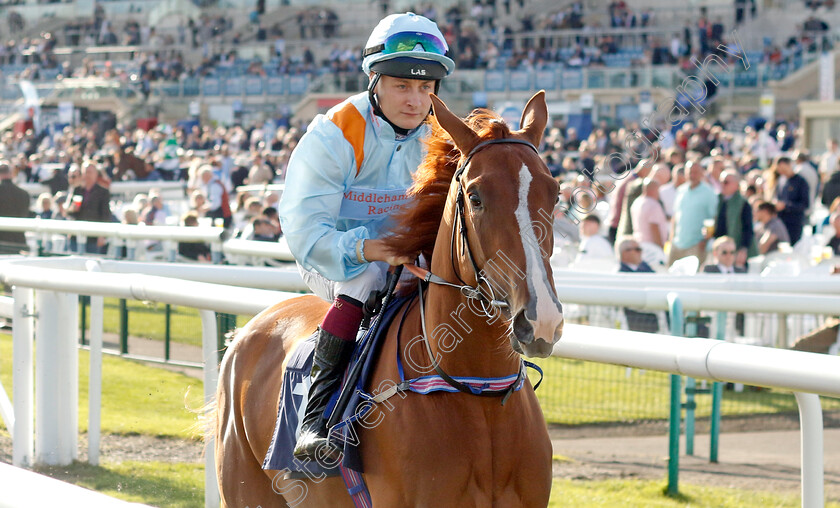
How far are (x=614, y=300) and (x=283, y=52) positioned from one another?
35449 millimetres

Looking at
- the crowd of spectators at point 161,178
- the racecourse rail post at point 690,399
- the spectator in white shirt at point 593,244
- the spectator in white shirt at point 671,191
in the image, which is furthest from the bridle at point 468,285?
the spectator in white shirt at point 671,191

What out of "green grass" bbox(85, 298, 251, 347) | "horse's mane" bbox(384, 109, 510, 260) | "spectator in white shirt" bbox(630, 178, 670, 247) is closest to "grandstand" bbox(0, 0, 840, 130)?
"spectator in white shirt" bbox(630, 178, 670, 247)

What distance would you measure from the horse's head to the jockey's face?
463 millimetres

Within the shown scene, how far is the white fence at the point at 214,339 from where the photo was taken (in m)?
2.62

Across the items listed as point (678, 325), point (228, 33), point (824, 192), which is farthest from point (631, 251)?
point (228, 33)

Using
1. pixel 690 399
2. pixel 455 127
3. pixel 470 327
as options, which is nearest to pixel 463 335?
pixel 470 327

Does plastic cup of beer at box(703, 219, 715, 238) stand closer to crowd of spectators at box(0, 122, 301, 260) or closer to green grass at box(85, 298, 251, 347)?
crowd of spectators at box(0, 122, 301, 260)

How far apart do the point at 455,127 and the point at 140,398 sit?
14.1 ft

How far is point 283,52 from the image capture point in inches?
1518

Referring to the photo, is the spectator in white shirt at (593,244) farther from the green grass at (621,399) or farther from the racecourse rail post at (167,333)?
the racecourse rail post at (167,333)

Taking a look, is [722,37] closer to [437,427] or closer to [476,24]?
[476,24]

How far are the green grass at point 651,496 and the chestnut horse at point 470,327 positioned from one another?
6.61 feet

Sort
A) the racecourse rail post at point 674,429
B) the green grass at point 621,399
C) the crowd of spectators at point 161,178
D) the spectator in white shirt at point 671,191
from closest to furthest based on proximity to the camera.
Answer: the racecourse rail post at point 674,429
the green grass at point 621,399
the crowd of spectators at point 161,178
the spectator in white shirt at point 671,191

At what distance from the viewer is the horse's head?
2.09 metres
